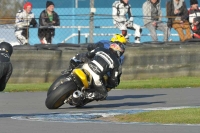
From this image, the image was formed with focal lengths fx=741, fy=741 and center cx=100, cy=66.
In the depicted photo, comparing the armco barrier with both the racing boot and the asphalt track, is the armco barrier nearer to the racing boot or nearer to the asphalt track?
the asphalt track

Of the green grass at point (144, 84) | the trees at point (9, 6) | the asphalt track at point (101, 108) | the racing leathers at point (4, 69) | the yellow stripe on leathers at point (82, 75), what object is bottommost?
the green grass at point (144, 84)

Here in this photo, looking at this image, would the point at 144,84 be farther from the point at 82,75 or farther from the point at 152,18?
the point at 82,75

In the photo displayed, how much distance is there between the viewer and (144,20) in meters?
21.4

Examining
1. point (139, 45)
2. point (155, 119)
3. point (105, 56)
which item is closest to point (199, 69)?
point (139, 45)

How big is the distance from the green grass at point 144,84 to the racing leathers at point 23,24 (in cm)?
193

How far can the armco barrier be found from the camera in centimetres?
1923

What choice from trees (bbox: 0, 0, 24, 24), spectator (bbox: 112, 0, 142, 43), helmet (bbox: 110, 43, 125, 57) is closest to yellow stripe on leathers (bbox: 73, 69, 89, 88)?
helmet (bbox: 110, 43, 125, 57)

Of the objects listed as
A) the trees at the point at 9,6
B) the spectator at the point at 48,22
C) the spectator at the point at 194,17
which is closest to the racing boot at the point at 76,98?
the spectator at the point at 48,22

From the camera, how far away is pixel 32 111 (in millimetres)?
13047

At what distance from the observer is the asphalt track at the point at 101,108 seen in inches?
376

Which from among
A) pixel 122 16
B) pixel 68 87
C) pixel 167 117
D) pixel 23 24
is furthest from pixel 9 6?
pixel 167 117

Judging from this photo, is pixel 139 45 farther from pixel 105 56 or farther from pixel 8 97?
pixel 105 56

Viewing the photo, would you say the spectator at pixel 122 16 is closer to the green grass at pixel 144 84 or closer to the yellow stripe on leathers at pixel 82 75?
the green grass at pixel 144 84

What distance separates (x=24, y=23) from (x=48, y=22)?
2.24ft
